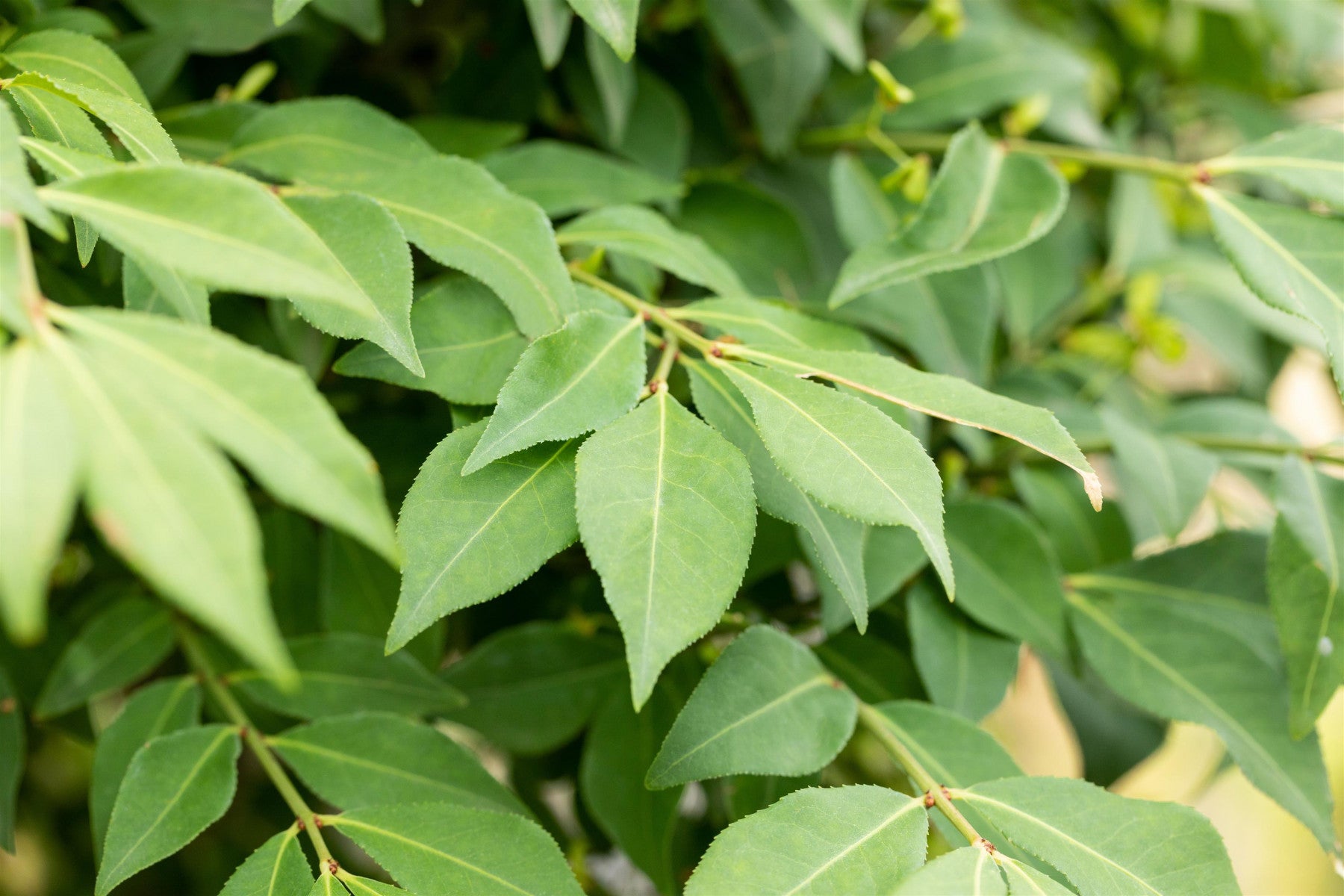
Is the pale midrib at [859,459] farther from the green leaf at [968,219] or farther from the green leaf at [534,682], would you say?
the green leaf at [534,682]

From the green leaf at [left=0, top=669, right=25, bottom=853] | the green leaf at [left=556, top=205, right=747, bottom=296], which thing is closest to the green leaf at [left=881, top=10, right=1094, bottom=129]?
the green leaf at [left=556, top=205, right=747, bottom=296]

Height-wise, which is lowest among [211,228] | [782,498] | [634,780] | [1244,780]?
[1244,780]

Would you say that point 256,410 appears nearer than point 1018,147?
Yes

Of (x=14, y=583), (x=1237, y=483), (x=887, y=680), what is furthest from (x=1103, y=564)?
(x=14, y=583)

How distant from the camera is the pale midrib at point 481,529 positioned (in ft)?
1.05

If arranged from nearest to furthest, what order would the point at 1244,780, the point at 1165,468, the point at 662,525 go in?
1. the point at 662,525
2. the point at 1165,468
3. the point at 1244,780

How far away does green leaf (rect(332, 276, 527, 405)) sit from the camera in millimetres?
369

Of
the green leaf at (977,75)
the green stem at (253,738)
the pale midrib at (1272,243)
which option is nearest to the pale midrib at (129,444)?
the green stem at (253,738)

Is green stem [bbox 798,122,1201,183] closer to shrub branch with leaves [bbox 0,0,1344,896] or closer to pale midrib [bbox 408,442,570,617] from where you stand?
shrub branch with leaves [bbox 0,0,1344,896]

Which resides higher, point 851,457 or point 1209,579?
point 851,457

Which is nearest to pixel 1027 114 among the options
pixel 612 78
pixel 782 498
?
pixel 612 78

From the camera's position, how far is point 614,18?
369 millimetres

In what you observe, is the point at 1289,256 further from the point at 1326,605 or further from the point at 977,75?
the point at 977,75

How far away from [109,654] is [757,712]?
31 centimetres
